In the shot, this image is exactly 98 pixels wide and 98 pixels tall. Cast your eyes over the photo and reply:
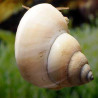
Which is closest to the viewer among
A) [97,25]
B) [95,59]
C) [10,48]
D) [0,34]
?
[95,59]

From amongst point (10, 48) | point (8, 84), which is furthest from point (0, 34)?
point (8, 84)

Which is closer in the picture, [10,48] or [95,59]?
[95,59]

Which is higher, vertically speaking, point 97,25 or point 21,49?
point 21,49

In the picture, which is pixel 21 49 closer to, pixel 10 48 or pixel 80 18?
pixel 10 48

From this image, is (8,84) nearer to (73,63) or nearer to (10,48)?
(10,48)

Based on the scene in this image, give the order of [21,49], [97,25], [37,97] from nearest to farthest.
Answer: [21,49] → [37,97] → [97,25]

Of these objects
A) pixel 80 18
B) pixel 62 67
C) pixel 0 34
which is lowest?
pixel 80 18
